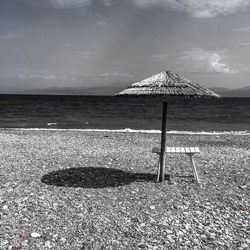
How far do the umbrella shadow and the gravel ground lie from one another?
0.03 metres

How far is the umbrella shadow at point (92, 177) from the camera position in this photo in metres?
9.83

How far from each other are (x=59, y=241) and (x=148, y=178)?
4.80 metres

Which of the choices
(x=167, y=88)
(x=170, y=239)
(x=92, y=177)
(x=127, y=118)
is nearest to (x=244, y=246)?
(x=170, y=239)

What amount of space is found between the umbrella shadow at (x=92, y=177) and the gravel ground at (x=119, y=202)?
28 millimetres

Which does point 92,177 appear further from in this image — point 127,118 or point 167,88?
point 127,118

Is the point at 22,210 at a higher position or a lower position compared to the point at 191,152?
lower

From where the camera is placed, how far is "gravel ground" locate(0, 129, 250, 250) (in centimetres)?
635

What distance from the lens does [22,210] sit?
7633 mm

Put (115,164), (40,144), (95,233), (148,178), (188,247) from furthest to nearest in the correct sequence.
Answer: (40,144) → (115,164) → (148,178) → (95,233) → (188,247)

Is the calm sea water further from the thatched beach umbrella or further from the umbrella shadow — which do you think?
the umbrella shadow

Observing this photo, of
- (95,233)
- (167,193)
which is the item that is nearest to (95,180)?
(167,193)

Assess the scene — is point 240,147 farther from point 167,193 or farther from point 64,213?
point 64,213

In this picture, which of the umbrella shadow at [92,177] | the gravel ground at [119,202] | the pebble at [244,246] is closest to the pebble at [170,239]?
the gravel ground at [119,202]

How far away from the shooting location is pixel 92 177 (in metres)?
10.6
